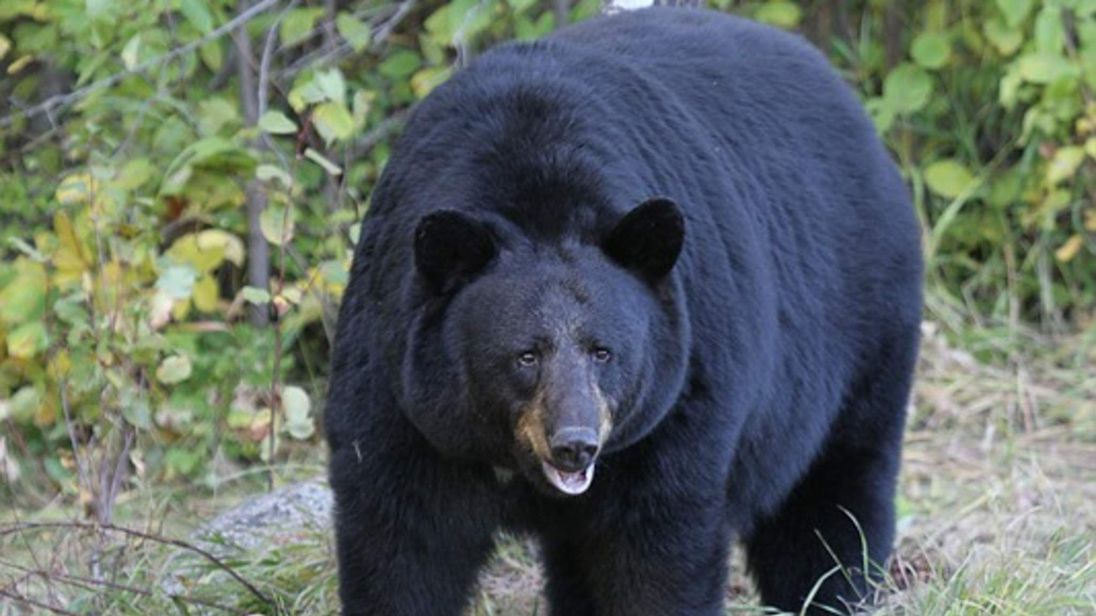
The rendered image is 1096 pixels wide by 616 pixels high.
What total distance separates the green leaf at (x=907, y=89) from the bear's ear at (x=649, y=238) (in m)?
4.56

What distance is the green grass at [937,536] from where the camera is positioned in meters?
5.36

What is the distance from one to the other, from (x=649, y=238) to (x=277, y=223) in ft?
7.98

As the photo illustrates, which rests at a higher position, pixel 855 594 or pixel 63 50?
pixel 63 50

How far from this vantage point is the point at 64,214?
6.77 metres

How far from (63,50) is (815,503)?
343cm

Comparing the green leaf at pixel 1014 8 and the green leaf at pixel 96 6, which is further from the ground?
the green leaf at pixel 96 6

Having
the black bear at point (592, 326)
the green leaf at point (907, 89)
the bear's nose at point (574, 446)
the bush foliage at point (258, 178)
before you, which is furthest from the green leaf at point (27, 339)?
the green leaf at point (907, 89)

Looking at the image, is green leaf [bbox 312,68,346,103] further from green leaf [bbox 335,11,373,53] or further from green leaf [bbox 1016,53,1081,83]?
green leaf [bbox 1016,53,1081,83]

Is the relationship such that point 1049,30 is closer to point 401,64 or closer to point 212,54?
point 401,64

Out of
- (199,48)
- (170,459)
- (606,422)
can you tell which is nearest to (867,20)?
(199,48)

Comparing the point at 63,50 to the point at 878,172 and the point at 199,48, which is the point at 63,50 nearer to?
the point at 199,48

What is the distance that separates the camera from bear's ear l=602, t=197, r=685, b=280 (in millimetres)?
4188

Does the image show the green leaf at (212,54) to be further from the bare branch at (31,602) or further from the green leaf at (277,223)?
the bare branch at (31,602)

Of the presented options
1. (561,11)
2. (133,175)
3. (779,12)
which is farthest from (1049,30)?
(133,175)
